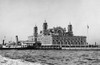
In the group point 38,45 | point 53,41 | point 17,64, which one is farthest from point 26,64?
point 53,41

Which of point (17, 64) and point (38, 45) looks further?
point (38, 45)

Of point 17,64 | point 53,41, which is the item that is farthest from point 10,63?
point 53,41

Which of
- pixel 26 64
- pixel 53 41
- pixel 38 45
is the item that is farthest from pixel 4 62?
pixel 53 41

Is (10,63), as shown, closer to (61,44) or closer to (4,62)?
(4,62)

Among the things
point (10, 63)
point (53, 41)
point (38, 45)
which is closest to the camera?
point (10, 63)

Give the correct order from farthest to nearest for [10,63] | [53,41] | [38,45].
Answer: [53,41] → [38,45] → [10,63]

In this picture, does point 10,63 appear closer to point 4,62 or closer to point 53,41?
point 4,62

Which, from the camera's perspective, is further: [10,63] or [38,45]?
[38,45]
